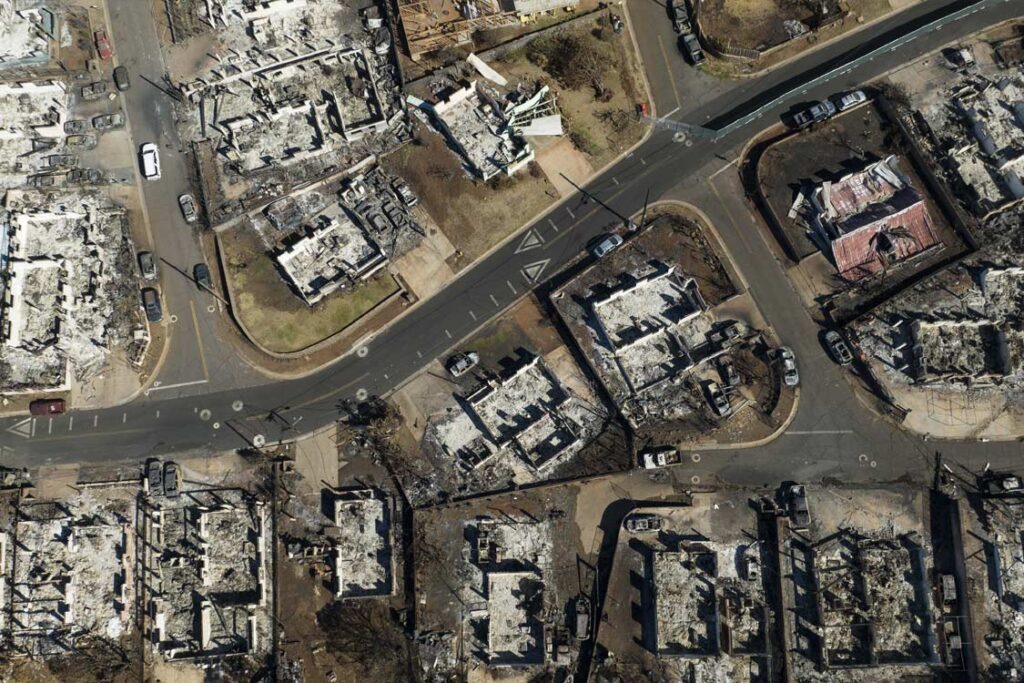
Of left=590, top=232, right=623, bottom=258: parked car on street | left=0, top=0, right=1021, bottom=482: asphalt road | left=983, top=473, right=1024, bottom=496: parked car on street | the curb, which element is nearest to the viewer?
left=983, top=473, right=1024, bottom=496: parked car on street

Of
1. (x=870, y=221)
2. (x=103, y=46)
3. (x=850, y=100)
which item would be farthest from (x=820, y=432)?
(x=103, y=46)

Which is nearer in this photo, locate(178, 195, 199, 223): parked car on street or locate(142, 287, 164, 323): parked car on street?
locate(142, 287, 164, 323): parked car on street

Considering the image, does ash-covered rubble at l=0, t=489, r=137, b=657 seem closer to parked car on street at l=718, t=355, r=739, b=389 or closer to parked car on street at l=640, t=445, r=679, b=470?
parked car on street at l=640, t=445, r=679, b=470

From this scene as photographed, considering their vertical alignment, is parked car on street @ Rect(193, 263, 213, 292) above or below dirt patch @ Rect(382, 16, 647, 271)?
below

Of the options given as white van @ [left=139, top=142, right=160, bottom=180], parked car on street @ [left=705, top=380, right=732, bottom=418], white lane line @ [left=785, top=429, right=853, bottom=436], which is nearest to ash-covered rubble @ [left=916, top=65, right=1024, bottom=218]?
white lane line @ [left=785, top=429, right=853, bottom=436]

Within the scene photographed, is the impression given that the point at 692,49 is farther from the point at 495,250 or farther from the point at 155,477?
the point at 155,477

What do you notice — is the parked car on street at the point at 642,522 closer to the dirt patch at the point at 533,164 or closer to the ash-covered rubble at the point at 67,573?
the dirt patch at the point at 533,164

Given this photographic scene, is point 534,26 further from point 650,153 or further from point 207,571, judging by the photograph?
point 207,571
